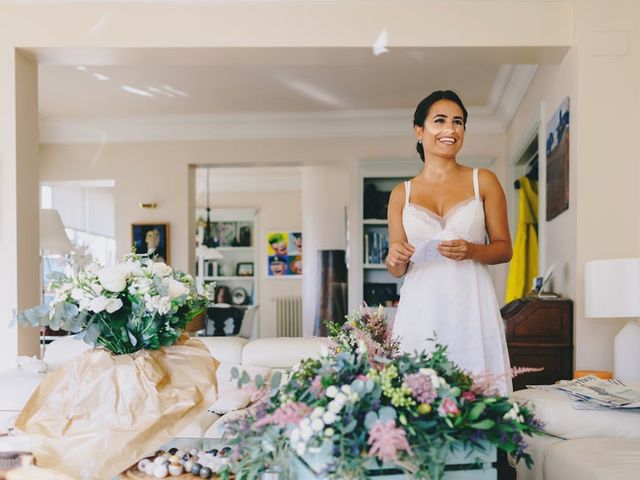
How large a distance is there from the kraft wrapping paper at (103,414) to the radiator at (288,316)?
896 cm

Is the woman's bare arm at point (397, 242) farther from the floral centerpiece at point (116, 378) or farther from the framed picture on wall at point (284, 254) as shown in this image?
the framed picture on wall at point (284, 254)

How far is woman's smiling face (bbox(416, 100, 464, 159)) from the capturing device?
1.81m

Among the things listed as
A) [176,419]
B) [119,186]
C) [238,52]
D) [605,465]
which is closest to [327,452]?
[176,419]

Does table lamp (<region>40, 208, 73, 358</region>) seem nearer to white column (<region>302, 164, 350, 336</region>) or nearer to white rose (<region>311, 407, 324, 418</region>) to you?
white column (<region>302, 164, 350, 336</region>)

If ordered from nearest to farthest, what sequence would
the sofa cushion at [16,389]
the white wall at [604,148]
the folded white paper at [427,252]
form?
the folded white paper at [427,252] < the sofa cushion at [16,389] < the white wall at [604,148]

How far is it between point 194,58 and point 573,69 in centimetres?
196

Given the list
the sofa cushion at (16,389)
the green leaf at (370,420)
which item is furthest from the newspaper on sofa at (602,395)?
the sofa cushion at (16,389)

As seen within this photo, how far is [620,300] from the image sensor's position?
9.23 feet

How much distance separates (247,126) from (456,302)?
16.0 ft

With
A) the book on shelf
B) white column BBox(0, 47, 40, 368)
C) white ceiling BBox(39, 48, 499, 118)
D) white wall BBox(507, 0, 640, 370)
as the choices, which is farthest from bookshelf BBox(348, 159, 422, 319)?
white column BBox(0, 47, 40, 368)

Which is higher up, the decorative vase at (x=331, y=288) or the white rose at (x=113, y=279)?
the white rose at (x=113, y=279)

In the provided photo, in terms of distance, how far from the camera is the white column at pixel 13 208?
3.49m

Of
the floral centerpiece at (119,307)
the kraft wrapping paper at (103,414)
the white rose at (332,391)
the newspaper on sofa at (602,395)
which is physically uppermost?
the floral centerpiece at (119,307)

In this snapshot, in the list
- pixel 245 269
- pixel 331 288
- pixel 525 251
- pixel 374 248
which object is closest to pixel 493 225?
pixel 525 251
